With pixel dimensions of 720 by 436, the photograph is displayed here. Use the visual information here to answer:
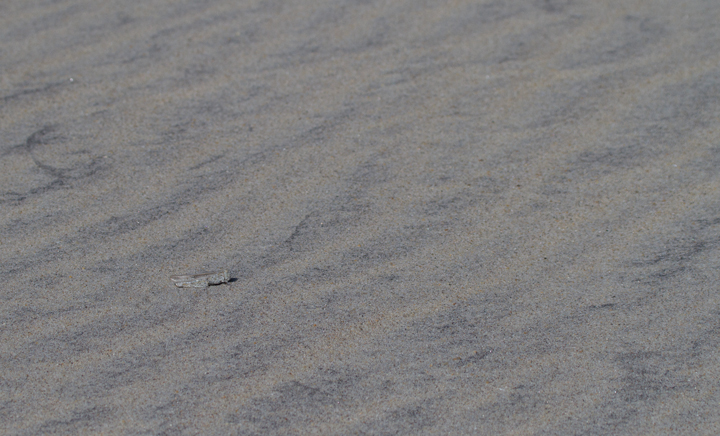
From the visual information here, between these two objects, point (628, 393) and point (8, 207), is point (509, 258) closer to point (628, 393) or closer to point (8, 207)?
point (628, 393)

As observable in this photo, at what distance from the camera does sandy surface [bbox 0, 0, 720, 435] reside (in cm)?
175

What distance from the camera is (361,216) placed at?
87.2 inches

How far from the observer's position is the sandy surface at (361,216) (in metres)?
1.75

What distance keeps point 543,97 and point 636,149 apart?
44cm

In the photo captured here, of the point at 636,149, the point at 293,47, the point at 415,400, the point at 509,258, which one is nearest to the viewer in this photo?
the point at 415,400

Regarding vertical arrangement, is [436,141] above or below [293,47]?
below

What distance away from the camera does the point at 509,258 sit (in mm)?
2096

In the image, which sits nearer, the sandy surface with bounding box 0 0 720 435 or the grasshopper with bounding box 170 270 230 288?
the sandy surface with bounding box 0 0 720 435

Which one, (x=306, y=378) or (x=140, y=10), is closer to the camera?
(x=306, y=378)

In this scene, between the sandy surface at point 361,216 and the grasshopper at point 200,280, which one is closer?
the sandy surface at point 361,216

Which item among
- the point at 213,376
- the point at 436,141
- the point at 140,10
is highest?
the point at 140,10

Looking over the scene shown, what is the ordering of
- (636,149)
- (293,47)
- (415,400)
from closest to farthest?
(415,400)
(636,149)
(293,47)

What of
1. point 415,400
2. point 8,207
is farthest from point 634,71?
point 8,207

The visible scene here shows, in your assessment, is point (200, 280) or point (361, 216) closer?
point (200, 280)
